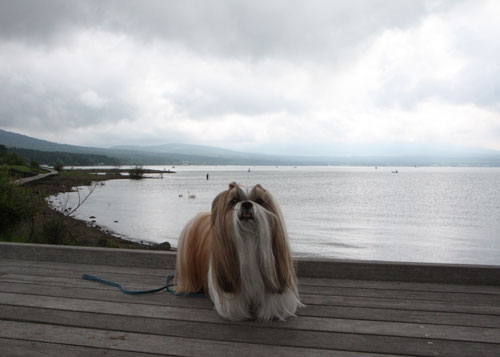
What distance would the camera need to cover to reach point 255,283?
264cm

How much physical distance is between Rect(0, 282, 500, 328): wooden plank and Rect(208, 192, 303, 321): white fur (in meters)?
0.23

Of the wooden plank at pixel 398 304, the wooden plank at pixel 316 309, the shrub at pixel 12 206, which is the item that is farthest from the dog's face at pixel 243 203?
the shrub at pixel 12 206

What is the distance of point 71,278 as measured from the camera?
374 cm

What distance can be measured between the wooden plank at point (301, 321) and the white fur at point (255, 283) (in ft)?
0.38

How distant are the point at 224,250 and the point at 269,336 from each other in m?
0.66

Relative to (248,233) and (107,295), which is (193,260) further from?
(248,233)

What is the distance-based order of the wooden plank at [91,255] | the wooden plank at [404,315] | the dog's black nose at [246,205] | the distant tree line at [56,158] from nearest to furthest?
1. the dog's black nose at [246,205]
2. the wooden plank at [404,315]
3. the wooden plank at [91,255]
4. the distant tree line at [56,158]

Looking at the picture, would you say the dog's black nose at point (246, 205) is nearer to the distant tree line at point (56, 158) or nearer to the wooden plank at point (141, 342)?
the wooden plank at point (141, 342)

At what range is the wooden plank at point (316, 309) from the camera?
271 centimetres

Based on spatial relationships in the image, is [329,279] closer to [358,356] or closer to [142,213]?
[358,356]

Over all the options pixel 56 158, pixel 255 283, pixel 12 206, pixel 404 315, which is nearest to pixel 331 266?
pixel 404 315

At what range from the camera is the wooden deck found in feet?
7.64

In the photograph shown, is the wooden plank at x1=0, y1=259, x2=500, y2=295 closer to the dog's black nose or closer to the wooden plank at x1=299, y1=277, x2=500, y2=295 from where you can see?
the wooden plank at x1=299, y1=277, x2=500, y2=295

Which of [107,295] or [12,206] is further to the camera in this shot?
[12,206]
